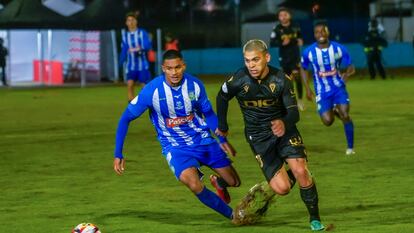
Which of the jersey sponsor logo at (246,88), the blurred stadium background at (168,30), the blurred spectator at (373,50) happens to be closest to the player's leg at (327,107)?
the jersey sponsor logo at (246,88)

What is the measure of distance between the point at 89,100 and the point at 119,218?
21.2m

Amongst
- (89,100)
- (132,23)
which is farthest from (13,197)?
(89,100)

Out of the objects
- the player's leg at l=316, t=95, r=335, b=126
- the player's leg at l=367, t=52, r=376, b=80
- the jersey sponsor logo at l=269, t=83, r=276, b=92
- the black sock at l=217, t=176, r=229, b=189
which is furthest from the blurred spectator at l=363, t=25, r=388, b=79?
the jersey sponsor logo at l=269, t=83, r=276, b=92

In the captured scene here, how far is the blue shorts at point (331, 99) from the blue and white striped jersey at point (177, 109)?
22.3ft

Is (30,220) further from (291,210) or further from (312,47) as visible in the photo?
(312,47)

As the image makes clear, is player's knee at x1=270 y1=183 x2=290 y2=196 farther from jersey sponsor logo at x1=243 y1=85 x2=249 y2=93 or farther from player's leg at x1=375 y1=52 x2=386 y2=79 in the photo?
player's leg at x1=375 y1=52 x2=386 y2=79

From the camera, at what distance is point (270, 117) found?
1067cm

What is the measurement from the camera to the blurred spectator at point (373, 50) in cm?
4162

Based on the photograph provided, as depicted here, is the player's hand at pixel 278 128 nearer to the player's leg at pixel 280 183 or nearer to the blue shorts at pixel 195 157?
the player's leg at pixel 280 183

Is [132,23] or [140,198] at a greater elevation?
[132,23]

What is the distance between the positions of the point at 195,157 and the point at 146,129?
11869 mm

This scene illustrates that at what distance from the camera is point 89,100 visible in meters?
32.7

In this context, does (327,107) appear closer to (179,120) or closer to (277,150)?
(179,120)

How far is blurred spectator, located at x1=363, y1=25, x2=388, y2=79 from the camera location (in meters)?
41.6
